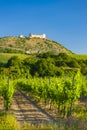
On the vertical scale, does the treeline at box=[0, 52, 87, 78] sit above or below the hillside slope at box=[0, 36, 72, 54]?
below

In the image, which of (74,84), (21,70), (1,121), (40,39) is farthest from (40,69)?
(40,39)

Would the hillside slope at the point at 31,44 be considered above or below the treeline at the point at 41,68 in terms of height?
above

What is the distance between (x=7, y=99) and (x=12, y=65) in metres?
53.8

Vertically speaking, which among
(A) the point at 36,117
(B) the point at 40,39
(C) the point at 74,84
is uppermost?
(B) the point at 40,39

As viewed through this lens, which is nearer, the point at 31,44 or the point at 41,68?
the point at 41,68

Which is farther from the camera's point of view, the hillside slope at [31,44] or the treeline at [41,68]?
the hillside slope at [31,44]

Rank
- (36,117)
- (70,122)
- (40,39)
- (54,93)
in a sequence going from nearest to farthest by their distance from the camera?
(70,122) < (36,117) < (54,93) < (40,39)

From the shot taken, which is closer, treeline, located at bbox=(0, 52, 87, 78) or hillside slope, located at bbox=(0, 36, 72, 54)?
treeline, located at bbox=(0, 52, 87, 78)

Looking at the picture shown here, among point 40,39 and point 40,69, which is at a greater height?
point 40,39

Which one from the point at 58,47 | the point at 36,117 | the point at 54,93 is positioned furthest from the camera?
the point at 58,47

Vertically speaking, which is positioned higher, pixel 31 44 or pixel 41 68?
pixel 31 44

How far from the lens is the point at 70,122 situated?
17641mm

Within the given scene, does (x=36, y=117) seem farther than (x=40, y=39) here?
No

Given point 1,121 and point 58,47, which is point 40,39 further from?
point 1,121
